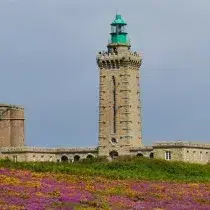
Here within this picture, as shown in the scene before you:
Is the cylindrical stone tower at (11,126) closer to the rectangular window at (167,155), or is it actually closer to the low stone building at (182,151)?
the low stone building at (182,151)

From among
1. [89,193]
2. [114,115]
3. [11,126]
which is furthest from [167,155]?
[89,193]

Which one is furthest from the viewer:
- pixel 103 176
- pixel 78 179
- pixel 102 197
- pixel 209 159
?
pixel 209 159

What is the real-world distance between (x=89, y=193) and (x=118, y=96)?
192 feet

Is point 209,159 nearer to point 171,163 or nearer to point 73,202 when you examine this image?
point 171,163

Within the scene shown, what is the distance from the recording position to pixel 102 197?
41094mm

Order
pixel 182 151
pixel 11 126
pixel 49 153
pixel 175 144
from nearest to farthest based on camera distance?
pixel 182 151, pixel 175 144, pixel 49 153, pixel 11 126

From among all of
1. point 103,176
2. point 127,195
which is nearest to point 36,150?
point 103,176

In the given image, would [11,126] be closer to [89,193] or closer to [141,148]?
[141,148]

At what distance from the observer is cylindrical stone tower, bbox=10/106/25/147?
345 feet

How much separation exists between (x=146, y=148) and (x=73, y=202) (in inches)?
2332

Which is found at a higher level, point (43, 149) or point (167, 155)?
point (43, 149)

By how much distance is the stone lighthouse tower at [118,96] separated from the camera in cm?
9975

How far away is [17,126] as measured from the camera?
345ft

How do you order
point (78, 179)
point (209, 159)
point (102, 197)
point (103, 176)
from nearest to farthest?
1. point (102, 197)
2. point (78, 179)
3. point (103, 176)
4. point (209, 159)
